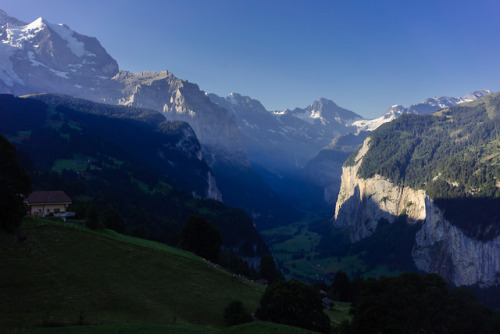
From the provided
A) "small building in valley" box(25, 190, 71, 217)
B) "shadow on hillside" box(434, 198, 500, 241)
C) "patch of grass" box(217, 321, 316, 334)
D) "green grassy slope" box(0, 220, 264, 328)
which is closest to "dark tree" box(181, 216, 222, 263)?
"small building in valley" box(25, 190, 71, 217)

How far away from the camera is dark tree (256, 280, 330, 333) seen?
3862 cm

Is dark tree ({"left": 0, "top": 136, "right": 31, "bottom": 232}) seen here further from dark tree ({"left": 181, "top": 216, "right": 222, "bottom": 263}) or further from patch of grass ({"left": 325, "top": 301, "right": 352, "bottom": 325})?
patch of grass ({"left": 325, "top": 301, "right": 352, "bottom": 325})

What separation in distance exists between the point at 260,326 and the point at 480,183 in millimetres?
192922

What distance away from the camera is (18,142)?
194 metres

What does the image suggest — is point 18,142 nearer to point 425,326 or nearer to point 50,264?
point 50,264

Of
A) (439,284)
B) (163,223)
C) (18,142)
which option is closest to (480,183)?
(439,284)

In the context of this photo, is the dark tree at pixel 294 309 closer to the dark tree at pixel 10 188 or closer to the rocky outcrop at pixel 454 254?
the dark tree at pixel 10 188

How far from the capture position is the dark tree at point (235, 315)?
36.3 meters

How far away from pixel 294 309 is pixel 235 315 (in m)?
7.57

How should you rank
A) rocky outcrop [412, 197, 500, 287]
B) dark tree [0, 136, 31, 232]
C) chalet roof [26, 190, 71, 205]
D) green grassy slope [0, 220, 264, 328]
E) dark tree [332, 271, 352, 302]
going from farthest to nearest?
1. rocky outcrop [412, 197, 500, 287]
2. dark tree [332, 271, 352, 302]
3. chalet roof [26, 190, 71, 205]
4. dark tree [0, 136, 31, 232]
5. green grassy slope [0, 220, 264, 328]

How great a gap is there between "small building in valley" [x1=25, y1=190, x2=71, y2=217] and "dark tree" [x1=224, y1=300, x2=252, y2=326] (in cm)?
4018

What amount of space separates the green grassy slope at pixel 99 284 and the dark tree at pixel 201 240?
29.8m

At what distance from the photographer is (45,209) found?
195ft

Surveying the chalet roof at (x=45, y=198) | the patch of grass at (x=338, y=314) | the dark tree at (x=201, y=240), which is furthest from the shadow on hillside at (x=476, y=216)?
the chalet roof at (x=45, y=198)
